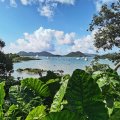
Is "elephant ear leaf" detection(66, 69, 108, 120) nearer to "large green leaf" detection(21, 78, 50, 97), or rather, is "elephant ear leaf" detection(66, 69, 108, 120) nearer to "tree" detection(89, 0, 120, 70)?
"large green leaf" detection(21, 78, 50, 97)

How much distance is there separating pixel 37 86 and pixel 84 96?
0.66 m

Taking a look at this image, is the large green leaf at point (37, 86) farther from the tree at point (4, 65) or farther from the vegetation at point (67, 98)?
the tree at point (4, 65)

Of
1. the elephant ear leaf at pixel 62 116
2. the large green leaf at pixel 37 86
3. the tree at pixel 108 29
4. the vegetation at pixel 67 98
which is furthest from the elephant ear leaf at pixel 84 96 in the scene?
the tree at pixel 108 29

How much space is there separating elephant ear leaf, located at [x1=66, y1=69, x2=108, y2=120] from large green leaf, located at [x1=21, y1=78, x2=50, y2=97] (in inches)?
24.6

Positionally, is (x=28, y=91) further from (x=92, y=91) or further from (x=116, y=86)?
(x=92, y=91)

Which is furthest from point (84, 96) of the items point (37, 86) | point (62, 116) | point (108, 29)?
point (108, 29)

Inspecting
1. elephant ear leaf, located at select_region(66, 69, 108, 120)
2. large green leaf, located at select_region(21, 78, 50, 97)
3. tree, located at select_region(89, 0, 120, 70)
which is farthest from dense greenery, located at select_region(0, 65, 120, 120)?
tree, located at select_region(89, 0, 120, 70)

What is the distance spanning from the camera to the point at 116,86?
245 cm

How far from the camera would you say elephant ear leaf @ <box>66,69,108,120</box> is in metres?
1.71

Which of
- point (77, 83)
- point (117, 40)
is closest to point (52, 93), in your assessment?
point (77, 83)

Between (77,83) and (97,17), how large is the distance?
30251 millimetres

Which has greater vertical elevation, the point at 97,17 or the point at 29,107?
the point at 97,17

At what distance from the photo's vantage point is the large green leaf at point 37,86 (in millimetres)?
2346

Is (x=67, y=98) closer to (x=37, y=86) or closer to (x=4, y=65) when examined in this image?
(x=37, y=86)
